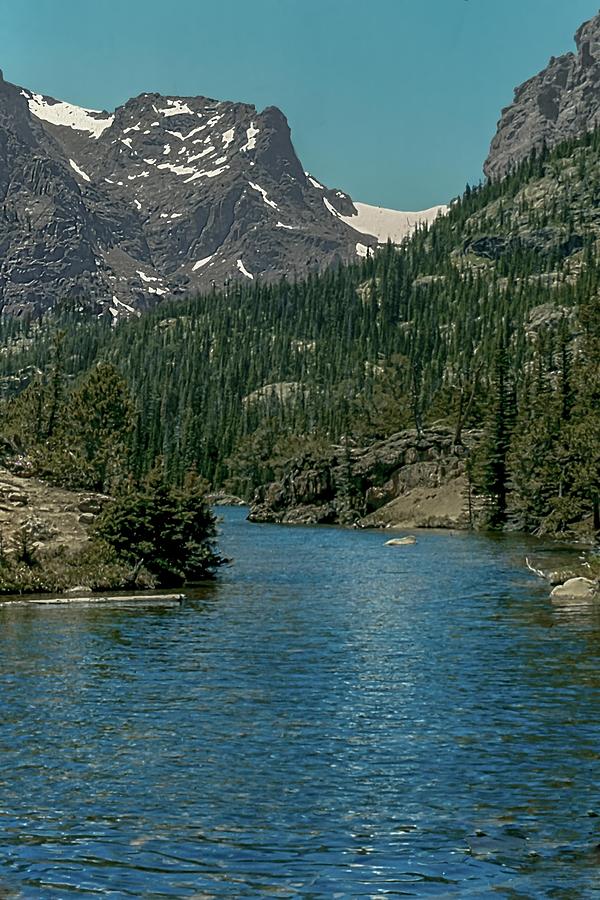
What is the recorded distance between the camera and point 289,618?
146ft

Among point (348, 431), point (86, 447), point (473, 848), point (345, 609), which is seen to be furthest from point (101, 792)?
point (348, 431)

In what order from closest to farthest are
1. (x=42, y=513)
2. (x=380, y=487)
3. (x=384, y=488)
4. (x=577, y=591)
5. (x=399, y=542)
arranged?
(x=577, y=591), (x=42, y=513), (x=399, y=542), (x=384, y=488), (x=380, y=487)

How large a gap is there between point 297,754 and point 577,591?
3065 cm

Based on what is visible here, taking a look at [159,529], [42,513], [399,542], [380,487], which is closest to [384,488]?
[380,487]

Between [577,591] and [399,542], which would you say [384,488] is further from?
[577,591]

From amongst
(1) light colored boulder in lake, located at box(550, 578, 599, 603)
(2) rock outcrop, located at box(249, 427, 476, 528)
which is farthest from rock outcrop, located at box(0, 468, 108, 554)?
(2) rock outcrop, located at box(249, 427, 476, 528)

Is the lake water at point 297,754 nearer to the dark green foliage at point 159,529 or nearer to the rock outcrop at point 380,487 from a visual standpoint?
the dark green foliage at point 159,529

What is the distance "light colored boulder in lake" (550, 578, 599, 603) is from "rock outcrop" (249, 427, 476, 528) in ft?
243

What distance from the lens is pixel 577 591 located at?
50969 mm

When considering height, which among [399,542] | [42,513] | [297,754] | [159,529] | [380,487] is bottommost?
[297,754]

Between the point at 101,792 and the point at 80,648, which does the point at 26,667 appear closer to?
the point at 80,648

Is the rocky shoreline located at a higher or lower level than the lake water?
higher

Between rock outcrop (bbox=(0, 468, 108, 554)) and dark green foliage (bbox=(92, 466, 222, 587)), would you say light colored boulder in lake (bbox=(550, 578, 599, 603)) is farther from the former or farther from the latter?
rock outcrop (bbox=(0, 468, 108, 554))

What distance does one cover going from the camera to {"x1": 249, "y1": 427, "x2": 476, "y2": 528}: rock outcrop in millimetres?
133250
